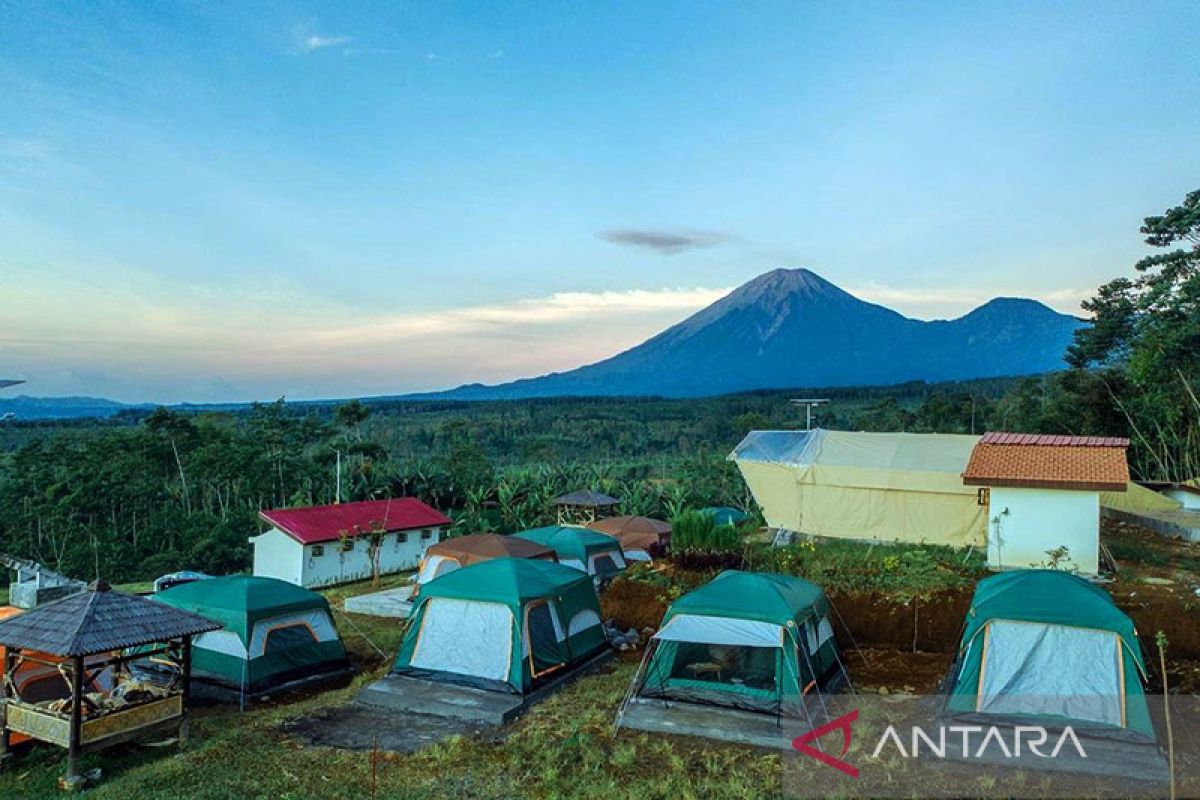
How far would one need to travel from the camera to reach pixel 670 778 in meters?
6.95

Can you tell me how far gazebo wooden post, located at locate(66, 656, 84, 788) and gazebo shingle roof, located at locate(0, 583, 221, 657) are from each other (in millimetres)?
201

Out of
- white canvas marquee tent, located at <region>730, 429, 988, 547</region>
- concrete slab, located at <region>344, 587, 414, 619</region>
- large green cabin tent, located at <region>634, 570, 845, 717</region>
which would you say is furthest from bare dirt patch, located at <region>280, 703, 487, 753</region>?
white canvas marquee tent, located at <region>730, 429, 988, 547</region>

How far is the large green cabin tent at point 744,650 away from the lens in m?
8.55

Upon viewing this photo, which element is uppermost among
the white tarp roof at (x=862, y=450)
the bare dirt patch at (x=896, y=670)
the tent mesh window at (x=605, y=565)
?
the white tarp roof at (x=862, y=450)

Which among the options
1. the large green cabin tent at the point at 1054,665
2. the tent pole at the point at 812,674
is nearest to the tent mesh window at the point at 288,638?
the tent pole at the point at 812,674

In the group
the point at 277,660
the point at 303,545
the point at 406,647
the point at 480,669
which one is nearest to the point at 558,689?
the point at 480,669

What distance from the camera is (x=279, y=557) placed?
21.8m

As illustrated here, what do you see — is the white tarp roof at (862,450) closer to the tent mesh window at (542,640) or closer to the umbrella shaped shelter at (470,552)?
the umbrella shaped shelter at (470,552)

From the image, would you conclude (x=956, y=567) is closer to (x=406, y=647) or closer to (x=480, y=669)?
(x=480, y=669)

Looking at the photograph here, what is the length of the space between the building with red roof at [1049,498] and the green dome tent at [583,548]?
27.1 ft

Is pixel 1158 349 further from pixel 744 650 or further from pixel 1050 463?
pixel 744 650

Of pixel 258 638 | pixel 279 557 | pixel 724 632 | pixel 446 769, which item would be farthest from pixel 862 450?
pixel 279 557

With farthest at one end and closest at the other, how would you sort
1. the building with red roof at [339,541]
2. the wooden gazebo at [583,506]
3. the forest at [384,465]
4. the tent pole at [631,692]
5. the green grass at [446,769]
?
the wooden gazebo at [583,506], the forest at [384,465], the building with red roof at [339,541], the tent pole at [631,692], the green grass at [446,769]

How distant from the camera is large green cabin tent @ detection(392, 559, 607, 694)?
9578 millimetres
